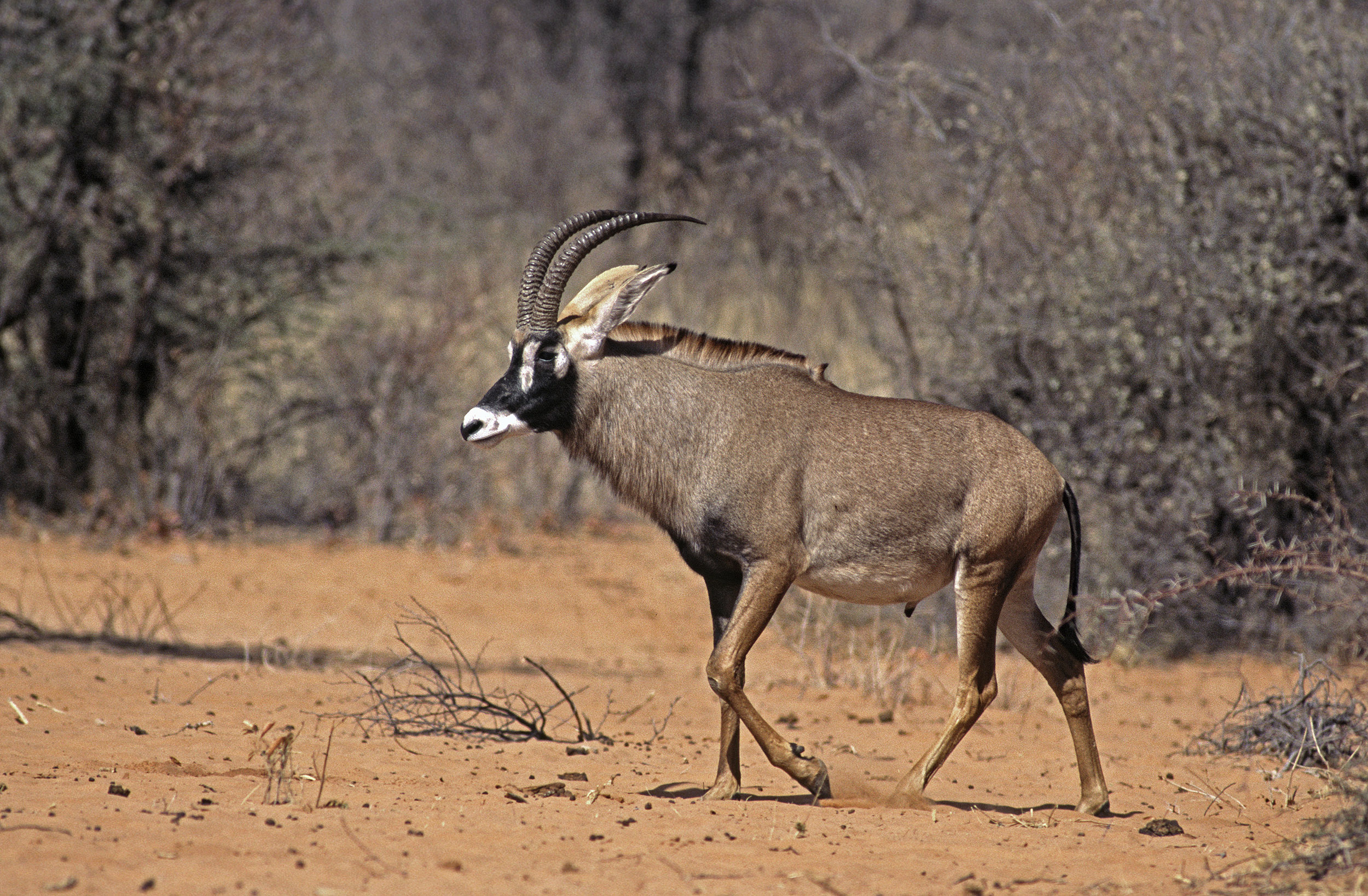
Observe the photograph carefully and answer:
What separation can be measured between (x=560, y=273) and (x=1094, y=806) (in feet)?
11.1

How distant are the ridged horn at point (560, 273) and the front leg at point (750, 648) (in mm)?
1533

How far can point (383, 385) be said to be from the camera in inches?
569

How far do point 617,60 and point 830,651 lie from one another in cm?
1711

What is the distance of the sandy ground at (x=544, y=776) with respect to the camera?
4531 mm

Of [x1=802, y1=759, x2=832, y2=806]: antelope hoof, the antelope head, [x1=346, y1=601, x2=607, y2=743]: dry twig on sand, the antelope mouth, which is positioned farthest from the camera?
[x1=346, y1=601, x2=607, y2=743]: dry twig on sand

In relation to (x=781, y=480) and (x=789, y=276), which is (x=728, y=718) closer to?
(x=781, y=480)

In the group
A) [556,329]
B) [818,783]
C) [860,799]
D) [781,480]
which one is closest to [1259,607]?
[860,799]

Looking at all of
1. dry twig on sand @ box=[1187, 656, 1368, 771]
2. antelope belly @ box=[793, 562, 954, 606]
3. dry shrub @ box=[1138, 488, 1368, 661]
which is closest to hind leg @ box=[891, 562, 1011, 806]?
antelope belly @ box=[793, 562, 954, 606]

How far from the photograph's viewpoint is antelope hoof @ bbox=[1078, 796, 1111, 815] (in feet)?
20.3

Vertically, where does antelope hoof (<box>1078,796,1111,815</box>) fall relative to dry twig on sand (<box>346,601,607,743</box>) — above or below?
above

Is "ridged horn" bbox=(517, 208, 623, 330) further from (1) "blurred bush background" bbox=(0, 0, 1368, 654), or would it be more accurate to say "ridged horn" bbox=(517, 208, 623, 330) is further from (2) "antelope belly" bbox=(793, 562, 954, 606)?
(1) "blurred bush background" bbox=(0, 0, 1368, 654)

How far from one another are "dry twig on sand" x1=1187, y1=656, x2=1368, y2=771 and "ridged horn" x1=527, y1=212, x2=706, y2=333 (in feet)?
12.3

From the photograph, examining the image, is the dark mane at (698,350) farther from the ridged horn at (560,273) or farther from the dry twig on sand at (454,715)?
the dry twig on sand at (454,715)

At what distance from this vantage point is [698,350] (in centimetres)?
659
